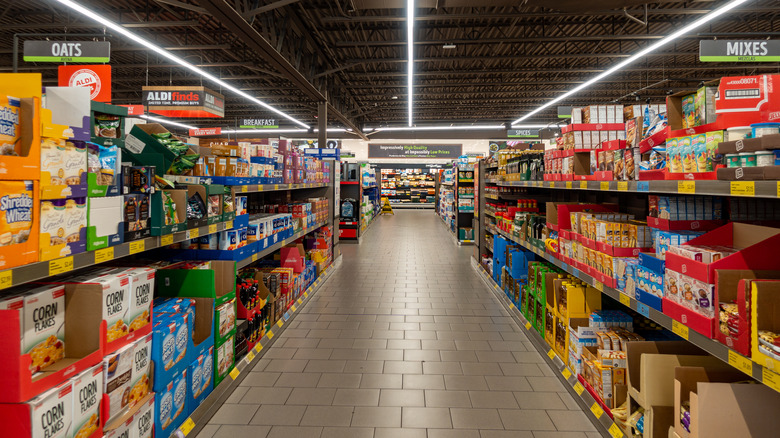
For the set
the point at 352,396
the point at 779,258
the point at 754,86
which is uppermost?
the point at 754,86

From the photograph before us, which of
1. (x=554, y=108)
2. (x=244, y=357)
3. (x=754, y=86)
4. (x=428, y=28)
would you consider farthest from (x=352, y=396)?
(x=554, y=108)

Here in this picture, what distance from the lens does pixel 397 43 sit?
30.0ft

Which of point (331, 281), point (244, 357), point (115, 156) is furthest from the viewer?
point (331, 281)

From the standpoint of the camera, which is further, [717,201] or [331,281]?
[331,281]

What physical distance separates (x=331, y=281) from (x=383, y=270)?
3.98ft

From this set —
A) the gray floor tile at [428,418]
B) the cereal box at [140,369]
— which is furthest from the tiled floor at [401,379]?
the cereal box at [140,369]

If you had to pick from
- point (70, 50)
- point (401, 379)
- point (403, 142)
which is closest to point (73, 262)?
point (401, 379)

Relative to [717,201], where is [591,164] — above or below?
above

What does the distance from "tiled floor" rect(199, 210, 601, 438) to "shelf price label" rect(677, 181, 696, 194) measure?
158cm

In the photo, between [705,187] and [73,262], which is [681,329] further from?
[73,262]

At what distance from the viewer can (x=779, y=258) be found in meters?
1.48

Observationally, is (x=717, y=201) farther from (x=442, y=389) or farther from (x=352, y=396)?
(x=352, y=396)

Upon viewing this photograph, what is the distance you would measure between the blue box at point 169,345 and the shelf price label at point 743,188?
252cm

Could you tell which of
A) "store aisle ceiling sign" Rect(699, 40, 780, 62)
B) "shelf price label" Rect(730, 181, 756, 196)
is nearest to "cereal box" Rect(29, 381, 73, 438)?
"shelf price label" Rect(730, 181, 756, 196)
